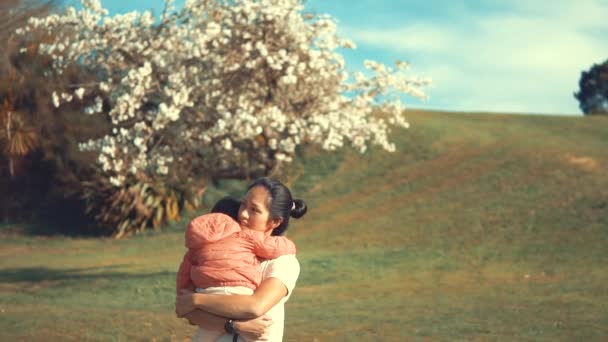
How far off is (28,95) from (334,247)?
40.6ft

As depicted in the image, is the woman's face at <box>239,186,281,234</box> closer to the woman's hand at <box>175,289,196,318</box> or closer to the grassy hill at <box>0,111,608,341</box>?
the woman's hand at <box>175,289,196,318</box>

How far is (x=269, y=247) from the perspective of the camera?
4.40 meters

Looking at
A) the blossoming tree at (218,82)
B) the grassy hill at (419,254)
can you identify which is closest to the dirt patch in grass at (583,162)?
the grassy hill at (419,254)

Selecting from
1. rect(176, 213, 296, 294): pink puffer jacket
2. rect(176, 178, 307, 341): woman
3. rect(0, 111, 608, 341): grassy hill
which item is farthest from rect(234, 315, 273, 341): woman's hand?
rect(0, 111, 608, 341): grassy hill

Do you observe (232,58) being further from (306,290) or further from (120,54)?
(306,290)

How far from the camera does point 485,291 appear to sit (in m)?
21.4

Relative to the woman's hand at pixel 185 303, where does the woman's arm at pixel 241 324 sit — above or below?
below

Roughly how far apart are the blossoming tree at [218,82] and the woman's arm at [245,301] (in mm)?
15341

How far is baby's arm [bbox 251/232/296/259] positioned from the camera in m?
4.40

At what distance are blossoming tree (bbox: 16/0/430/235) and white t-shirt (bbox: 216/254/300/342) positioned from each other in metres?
15.2

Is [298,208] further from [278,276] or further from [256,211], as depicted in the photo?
[278,276]

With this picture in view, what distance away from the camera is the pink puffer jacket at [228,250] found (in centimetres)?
437

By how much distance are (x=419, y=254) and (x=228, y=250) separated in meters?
24.4

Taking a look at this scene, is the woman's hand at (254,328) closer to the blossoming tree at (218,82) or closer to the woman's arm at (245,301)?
the woman's arm at (245,301)
